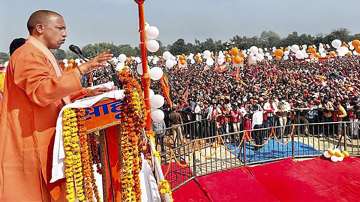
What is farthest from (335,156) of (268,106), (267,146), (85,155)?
(85,155)

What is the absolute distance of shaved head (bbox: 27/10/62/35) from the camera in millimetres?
2477

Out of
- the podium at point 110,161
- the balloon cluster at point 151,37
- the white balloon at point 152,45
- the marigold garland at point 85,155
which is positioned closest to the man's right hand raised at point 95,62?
the marigold garland at point 85,155

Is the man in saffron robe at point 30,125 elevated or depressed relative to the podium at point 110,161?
elevated

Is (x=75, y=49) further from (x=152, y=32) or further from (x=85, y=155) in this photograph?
(x=152, y=32)

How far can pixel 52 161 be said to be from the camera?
2.54m

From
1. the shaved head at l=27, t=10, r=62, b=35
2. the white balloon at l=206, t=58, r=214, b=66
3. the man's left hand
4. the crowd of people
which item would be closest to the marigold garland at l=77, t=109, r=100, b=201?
the man's left hand

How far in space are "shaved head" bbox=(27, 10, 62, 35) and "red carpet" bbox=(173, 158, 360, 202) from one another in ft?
15.8

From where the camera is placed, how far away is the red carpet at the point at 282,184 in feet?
21.8

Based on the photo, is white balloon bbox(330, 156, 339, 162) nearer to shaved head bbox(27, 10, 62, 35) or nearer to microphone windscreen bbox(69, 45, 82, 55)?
microphone windscreen bbox(69, 45, 82, 55)

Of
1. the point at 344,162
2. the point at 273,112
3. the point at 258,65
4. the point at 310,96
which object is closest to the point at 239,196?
the point at 344,162

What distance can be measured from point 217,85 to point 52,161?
65.4 feet

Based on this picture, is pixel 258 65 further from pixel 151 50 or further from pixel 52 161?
pixel 52 161

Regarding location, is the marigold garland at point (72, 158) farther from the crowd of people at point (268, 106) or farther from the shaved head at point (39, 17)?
the crowd of people at point (268, 106)

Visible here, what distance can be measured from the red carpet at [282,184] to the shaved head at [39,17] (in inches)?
190
